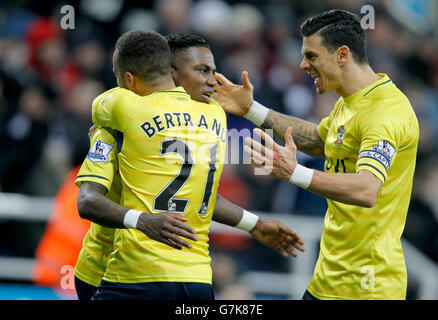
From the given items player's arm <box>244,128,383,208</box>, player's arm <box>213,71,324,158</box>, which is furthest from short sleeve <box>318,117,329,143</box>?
player's arm <box>244,128,383,208</box>

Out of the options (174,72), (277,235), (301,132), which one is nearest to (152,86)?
(174,72)

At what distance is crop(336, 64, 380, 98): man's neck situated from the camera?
5031 millimetres

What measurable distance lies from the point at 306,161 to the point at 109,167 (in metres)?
4.23

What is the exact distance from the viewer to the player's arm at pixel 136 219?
162 inches

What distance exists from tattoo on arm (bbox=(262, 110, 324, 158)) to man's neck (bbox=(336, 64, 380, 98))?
62cm

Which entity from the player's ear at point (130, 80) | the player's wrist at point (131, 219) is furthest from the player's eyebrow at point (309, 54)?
the player's wrist at point (131, 219)

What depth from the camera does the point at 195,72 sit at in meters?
4.73

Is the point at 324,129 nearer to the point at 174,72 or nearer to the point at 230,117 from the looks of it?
the point at 174,72

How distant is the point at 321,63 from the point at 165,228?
1.73 meters

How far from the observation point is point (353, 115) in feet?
16.1

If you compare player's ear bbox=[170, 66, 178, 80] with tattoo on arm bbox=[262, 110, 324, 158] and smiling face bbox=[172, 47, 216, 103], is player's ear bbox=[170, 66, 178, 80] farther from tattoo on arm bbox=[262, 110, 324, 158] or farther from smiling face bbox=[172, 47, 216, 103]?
tattoo on arm bbox=[262, 110, 324, 158]

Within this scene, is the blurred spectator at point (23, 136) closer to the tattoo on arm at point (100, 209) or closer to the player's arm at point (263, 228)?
the player's arm at point (263, 228)
